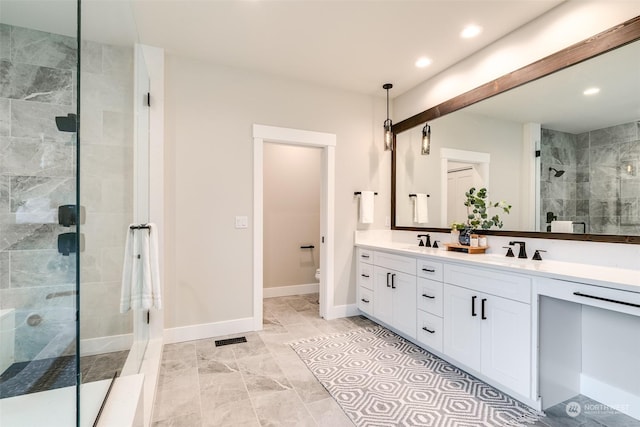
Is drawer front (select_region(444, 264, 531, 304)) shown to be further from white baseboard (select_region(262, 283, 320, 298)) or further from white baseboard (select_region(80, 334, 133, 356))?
white baseboard (select_region(262, 283, 320, 298))

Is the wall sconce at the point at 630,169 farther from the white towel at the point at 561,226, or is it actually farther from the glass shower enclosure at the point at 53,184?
the glass shower enclosure at the point at 53,184

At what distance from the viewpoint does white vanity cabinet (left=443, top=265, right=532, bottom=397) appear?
178 cm

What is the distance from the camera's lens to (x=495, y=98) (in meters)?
2.52

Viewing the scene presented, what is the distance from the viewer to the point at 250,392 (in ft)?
6.50

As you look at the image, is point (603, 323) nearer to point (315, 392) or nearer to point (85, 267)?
point (315, 392)

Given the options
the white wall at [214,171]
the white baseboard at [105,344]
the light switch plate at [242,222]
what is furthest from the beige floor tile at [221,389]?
the light switch plate at [242,222]

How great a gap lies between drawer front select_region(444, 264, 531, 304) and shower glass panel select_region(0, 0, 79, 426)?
268 centimetres

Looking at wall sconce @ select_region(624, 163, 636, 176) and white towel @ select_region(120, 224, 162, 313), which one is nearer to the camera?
wall sconce @ select_region(624, 163, 636, 176)

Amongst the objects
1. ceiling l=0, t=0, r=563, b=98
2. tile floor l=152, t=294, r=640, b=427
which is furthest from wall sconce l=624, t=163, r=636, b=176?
tile floor l=152, t=294, r=640, b=427

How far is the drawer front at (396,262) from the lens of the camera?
2.65 metres

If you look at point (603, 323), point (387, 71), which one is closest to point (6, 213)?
point (387, 71)

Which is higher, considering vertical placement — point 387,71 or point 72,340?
point 387,71

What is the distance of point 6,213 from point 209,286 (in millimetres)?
1558

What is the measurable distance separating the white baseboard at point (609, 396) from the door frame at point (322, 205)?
2.21m
